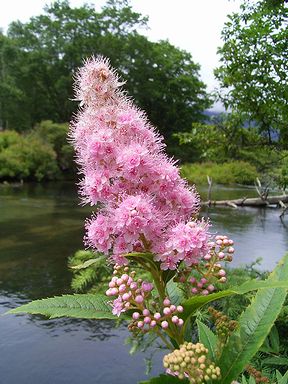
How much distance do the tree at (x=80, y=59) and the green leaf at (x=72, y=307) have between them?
46.3 meters

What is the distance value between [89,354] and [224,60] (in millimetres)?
5115

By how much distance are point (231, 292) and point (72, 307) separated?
55 cm

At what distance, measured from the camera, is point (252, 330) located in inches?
62.8

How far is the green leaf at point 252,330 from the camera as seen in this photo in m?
1.52

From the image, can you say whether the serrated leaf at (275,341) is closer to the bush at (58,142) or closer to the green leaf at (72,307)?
the green leaf at (72,307)

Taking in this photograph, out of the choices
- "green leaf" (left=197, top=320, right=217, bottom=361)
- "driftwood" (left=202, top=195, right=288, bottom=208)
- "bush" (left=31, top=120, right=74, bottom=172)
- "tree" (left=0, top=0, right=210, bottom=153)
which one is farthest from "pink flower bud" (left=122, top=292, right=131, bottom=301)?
"tree" (left=0, top=0, right=210, bottom=153)

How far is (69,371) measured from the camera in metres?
6.55

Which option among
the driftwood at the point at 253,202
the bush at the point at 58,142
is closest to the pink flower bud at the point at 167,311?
the driftwood at the point at 253,202

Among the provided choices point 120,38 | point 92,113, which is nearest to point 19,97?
point 120,38

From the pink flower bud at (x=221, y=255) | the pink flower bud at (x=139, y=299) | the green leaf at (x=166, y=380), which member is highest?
the pink flower bud at (x=221, y=255)

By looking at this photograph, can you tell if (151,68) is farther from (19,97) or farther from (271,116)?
(271,116)

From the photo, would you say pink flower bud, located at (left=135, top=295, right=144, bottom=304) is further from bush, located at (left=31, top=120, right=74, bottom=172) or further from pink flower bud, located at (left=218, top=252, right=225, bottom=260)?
bush, located at (left=31, top=120, right=74, bottom=172)

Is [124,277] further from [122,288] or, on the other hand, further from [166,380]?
[166,380]

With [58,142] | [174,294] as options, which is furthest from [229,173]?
[174,294]
